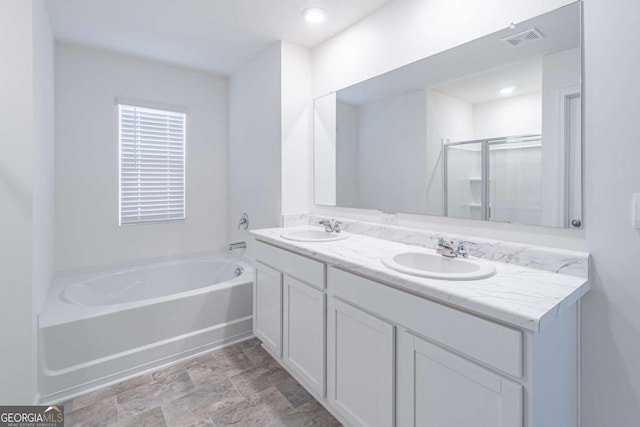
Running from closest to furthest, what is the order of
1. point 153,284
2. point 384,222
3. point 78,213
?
point 384,222
point 78,213
point 153,284

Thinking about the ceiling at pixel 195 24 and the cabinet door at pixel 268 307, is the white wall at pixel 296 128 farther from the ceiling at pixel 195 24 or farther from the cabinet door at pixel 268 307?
the cabinet door at pixel 268 307

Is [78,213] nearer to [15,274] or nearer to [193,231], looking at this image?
[193,231]

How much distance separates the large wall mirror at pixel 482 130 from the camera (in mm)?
1321

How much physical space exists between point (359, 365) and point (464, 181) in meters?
1.08

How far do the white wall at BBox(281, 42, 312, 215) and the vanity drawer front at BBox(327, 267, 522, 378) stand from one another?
132 centimetres

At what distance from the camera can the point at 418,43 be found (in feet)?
6.13

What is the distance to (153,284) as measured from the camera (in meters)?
3.03

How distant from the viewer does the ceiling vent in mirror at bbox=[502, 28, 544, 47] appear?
4.58ft

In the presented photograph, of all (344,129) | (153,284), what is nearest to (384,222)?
(344,129)

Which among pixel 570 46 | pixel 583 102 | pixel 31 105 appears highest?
pixel 570 46

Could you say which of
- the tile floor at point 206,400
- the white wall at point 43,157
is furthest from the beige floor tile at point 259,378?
the white wall at point 43,157

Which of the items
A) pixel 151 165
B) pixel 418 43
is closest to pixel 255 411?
pixel 418 43

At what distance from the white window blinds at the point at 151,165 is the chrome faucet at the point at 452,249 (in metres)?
2.70

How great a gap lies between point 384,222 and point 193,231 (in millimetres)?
2195
